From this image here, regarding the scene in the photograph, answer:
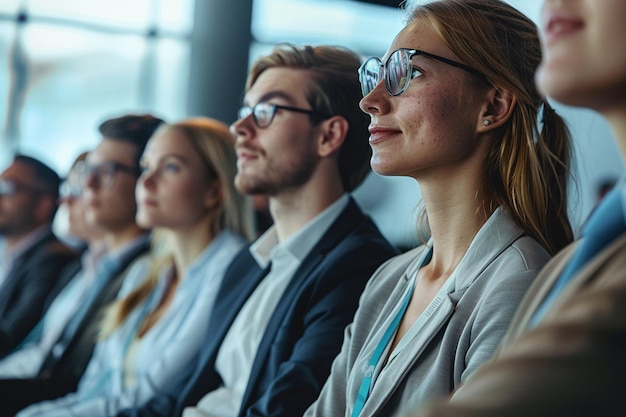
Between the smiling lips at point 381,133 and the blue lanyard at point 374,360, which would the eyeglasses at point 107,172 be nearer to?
the smiling lips at point 381,133

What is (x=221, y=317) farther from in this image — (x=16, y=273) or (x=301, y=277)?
(x=16, y=273)

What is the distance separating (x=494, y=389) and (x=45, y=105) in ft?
24.4

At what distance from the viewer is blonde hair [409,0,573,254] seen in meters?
1.74

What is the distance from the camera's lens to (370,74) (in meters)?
1.94

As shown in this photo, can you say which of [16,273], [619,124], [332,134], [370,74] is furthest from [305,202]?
[16,273]

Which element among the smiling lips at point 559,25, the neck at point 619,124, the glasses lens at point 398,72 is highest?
the smiling lips at point 559,25

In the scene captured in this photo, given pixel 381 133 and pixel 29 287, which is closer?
pixel 381 133

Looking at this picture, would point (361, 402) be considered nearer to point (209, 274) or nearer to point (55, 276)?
point (209, 274)

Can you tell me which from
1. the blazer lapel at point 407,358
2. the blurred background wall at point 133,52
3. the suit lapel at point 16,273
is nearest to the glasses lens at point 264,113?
the blazer lapel at point 407,358

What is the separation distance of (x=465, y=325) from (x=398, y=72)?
58cm

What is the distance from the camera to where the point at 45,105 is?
7.69 meters

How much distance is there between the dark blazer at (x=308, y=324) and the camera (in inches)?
82.7

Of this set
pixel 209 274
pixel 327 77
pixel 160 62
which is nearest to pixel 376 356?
pixel 327 77

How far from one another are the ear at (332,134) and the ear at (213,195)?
0.89 m
